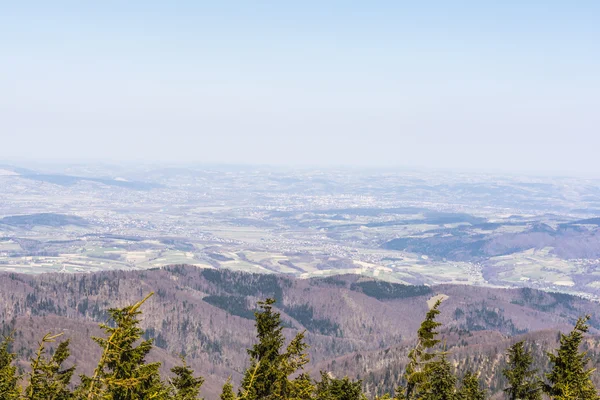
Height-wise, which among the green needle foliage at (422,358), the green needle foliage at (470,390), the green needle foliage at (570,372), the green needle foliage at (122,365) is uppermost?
the green needle foliage at (122,365)

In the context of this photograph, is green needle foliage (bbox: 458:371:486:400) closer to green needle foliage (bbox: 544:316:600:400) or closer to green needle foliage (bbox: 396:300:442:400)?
green needle foliage (bbox: 544:316:600:400)

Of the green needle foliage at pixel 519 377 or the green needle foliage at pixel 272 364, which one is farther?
the green needle foliage at pixel 519 377

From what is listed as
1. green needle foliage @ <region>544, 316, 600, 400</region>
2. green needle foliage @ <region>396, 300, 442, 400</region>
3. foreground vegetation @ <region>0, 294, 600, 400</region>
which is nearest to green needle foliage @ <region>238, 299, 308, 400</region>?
foreground vegetation @ <region>0, 294, 600, 400</region>

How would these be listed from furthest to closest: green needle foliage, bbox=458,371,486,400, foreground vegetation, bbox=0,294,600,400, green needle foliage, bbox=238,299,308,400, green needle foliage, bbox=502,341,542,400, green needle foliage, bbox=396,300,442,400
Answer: green needle foliage, bbox=458,371,486,400
green needle foliage, bbox=502,341,542,400
green needle foliage, bbox=396,300,442,400
green needle foliage, bbox=238,299,308,400
foreground vegetation, bbox=0,294,600,400

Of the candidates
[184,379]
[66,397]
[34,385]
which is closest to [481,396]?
[184,379]

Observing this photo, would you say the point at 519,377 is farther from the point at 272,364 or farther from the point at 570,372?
the point at 272,364

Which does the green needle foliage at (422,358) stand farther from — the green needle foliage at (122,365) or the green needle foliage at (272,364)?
the green needle foliage at (122,365)

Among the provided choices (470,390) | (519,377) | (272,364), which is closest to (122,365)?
(272,364)

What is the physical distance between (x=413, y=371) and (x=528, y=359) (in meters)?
26.5

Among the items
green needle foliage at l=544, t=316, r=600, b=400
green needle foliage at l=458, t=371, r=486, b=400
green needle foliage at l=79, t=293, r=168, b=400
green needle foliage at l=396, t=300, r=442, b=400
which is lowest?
green needle foliage at l=458, t=371, r=486, b=400

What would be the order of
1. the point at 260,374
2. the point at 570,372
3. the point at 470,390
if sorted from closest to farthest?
the point at 260,374
the point at 570,372
the point at 470,390

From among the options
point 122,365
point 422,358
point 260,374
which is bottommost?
point 260,374

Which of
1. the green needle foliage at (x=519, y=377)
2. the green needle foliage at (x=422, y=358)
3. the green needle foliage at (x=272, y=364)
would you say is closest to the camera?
the green needle foliage at (x=272, y=364)

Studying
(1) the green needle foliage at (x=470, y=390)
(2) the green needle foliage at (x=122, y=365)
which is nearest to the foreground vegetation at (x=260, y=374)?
(2) the green needle foliage at (x=122, y=365)
